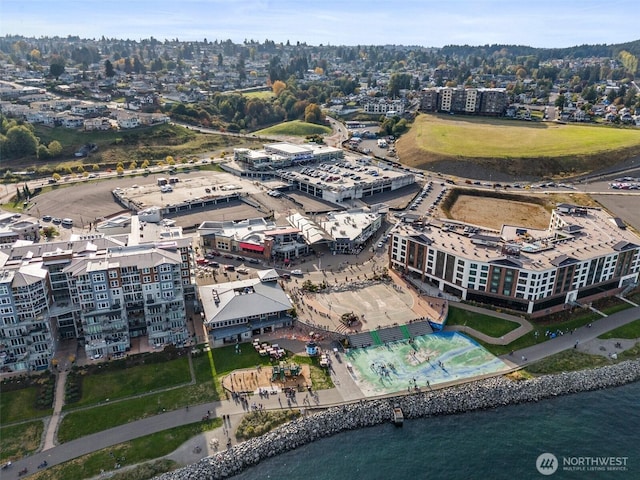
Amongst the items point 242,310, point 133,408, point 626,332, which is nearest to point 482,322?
point 626,332

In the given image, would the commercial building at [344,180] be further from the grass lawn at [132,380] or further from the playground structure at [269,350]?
the grass lawn at [132,380]

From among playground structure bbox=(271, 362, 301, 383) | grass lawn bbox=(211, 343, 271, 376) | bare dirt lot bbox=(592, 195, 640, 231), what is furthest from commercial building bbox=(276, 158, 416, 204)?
playground structure bbox=(271, 362, 301, 383)

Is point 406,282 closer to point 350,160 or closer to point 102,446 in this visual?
point 102,446

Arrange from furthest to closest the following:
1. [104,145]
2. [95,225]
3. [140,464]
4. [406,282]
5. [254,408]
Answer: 1. [104,145]
2. [95,225]
3. [406,282]
4. [254,408]
5. [140,464]

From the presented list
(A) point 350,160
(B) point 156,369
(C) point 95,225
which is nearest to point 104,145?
(C) point 95,225

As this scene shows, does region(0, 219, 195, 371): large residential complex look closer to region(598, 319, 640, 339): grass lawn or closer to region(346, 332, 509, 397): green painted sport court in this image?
region(346, 332, 509, 397): green painted sport court

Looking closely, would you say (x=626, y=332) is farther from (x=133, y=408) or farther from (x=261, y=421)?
(x=133, y=408)
